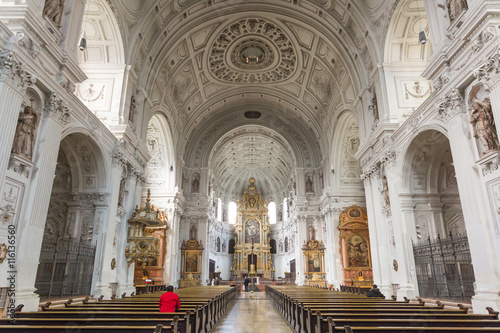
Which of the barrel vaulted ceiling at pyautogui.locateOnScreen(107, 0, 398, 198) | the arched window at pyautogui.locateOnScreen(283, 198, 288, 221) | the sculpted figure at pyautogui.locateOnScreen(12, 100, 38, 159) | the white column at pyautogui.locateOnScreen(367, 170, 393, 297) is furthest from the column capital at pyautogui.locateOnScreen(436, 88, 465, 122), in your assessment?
the arched window at pyautogui.locateOnScreen(283, 198, 288, 221)

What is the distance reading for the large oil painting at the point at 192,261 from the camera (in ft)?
79.1

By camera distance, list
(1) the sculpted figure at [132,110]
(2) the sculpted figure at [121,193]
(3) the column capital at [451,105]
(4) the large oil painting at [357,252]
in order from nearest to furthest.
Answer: (3) the column capital at [451,105] → (2) the sculpted figure at [121,193] → (1) the sculpted figure at [132,110] → (4) the large oil painting at [357,252]

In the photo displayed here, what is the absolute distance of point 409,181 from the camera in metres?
11.7

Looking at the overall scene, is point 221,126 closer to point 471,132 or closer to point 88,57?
point 88,57

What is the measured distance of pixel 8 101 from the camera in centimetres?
695

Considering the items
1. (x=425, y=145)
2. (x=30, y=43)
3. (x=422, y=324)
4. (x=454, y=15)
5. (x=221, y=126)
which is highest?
(x=221, y=126)

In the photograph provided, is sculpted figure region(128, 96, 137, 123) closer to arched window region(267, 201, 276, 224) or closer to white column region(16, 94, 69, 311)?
white column region(16, 94, 69, 311)

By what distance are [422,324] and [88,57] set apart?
47.3ft

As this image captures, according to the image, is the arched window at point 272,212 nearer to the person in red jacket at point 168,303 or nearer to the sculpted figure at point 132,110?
the sculpted figure at point 132,110

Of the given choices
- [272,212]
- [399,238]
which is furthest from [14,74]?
[272,212]

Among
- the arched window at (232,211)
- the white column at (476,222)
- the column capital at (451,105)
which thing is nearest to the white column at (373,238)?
the column capital at (451,105)

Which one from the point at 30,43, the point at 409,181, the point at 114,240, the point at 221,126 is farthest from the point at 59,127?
the point at 221,126

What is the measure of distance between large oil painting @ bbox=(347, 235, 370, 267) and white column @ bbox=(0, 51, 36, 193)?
1780 centimetres

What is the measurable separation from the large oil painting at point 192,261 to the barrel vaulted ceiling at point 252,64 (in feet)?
22.2
